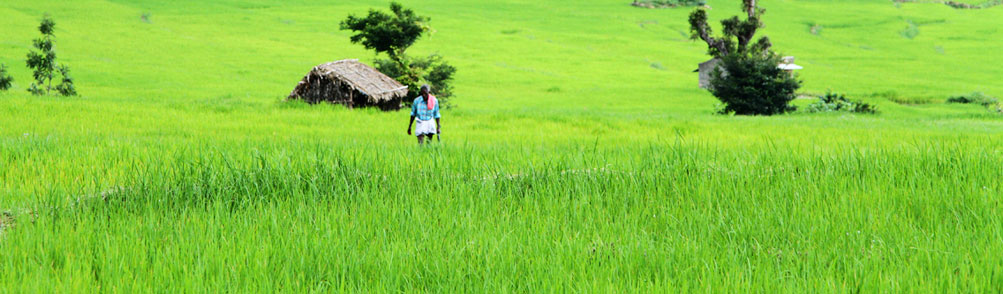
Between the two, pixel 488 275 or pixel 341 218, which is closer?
pixel 488 275

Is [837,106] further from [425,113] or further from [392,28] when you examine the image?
[425,113]

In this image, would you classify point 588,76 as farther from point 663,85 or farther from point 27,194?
point 27,194

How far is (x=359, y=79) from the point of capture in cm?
2022

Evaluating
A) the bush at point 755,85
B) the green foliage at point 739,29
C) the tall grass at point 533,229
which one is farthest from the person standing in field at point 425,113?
the green foliage at point 739,29

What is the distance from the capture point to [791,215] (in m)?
4.23

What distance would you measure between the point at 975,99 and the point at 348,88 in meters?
32.7

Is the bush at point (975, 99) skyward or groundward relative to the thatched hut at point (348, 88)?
groundward

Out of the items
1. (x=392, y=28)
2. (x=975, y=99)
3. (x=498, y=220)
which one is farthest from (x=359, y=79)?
(x=975, y=99)

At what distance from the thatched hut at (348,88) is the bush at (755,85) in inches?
572

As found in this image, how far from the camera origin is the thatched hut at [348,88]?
19.8 m

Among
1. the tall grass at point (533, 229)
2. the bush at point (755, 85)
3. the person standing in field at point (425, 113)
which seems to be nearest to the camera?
the tall grass at point (533, 229)

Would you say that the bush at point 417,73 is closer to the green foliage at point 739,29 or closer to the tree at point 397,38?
the tree at point 397,38

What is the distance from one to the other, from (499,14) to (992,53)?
49.2 m

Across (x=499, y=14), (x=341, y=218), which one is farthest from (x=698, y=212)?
(x=499, y=14)
